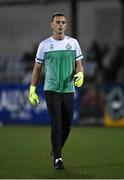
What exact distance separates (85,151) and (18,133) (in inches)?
220

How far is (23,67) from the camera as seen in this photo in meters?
26.6

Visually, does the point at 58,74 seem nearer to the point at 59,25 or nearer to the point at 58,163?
the point at 59,25

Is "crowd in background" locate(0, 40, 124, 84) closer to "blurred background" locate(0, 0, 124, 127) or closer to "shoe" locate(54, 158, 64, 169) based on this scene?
"blurred background" locate(0, 0, 124, 127)

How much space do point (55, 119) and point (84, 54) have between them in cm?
1921

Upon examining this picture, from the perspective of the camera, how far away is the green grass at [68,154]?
10.2m

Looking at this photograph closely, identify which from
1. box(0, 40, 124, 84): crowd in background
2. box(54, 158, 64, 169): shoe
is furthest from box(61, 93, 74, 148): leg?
box(0, 40, 124, 84): crowd in background

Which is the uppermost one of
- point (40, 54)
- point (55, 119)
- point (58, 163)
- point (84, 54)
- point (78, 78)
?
point (40, 54)

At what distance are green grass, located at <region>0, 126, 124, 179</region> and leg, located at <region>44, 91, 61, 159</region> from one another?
0.33m

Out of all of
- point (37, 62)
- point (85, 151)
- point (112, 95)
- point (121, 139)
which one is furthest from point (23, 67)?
point (37, 62)

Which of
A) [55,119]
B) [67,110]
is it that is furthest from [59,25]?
[55,119]

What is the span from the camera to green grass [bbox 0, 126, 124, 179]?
10.2 meters

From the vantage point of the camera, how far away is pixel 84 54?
2973 centimetres

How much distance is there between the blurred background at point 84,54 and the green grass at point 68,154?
2.26 metres

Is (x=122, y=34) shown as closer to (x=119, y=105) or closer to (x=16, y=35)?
(x=16, y=35)
